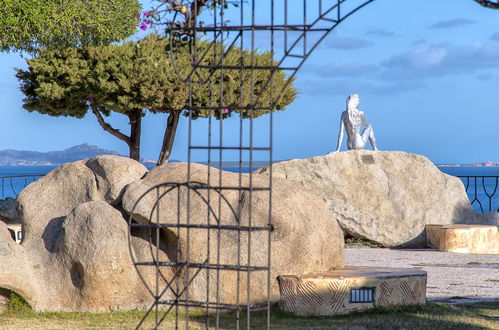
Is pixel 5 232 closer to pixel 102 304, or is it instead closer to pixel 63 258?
pixel 63 258

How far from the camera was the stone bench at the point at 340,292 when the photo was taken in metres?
8.90

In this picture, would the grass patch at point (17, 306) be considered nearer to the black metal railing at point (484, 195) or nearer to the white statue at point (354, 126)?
the white statue at point (354, 126)

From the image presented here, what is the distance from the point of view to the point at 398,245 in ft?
59.8

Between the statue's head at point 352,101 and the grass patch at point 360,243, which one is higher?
the statue's head at point 352,101

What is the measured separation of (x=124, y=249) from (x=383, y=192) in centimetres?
1057

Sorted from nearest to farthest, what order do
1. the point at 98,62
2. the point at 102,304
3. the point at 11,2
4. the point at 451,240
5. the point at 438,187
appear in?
1. the point at 102,304
2. the point at 451,240
3. the point at 438,187
4. the point at 11,2
5. the point at 98,62

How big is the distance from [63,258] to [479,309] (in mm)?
5048

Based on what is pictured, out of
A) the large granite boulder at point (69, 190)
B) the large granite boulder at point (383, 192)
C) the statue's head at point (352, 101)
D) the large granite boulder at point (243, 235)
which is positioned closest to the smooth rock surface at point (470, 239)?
the large granite boulder at point (383, 192)

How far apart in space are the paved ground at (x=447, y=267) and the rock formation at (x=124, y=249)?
2427mm

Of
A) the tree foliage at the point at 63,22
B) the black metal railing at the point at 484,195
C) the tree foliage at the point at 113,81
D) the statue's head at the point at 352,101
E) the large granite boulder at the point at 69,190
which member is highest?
the tree foliage at the point at 63,22

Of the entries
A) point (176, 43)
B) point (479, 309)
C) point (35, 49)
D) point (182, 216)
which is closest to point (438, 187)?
point (479, 309)

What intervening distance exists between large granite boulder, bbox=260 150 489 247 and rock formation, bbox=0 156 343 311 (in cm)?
851

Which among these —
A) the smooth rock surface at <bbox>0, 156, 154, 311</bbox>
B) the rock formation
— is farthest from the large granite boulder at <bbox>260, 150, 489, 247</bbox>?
the smooth rock surface at <bbox>0, 156, 154, 311</bbox>

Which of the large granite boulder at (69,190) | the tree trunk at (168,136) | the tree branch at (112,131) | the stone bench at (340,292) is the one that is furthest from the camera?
the tree trunk at (168,136)
